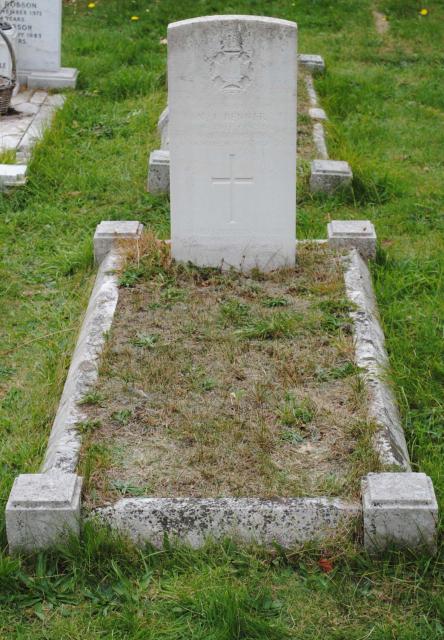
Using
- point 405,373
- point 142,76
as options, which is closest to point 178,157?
point 405,373

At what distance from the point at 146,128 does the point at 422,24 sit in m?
4.93

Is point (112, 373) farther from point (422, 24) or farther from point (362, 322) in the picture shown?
point (422, 24)

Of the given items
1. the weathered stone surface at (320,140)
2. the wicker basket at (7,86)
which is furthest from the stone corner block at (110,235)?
the wicker basket at (7,86)

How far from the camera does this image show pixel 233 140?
5.28m

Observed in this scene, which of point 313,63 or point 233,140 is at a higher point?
point 233,140

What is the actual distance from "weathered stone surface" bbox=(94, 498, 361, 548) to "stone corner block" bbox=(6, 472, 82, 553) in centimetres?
13

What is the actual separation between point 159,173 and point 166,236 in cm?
94

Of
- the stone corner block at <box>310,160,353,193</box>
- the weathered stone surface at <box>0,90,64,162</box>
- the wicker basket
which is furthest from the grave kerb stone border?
the wicker basket

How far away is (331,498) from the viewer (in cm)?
370

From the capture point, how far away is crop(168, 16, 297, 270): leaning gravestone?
16.7ft

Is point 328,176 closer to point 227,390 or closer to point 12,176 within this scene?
point 12,176

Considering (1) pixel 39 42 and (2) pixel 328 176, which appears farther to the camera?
(1) pixel 39 42

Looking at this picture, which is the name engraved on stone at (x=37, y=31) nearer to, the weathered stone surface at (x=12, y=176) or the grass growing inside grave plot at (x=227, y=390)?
the weathered stone surface at (x=12, y=176)

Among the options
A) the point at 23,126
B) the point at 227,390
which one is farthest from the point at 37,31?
the point at 227,390
